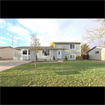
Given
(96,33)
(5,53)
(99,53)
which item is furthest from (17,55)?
(99,53)

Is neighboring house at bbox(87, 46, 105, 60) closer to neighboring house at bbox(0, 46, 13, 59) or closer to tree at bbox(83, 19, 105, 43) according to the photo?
tree at bbox(83, 19, 105, 43)

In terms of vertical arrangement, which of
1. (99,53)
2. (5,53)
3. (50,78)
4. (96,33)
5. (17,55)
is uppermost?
(96,33)

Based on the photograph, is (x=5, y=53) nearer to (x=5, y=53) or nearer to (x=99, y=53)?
(x=5, y=53)

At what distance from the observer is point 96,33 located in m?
5.12

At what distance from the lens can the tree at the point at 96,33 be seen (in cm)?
471

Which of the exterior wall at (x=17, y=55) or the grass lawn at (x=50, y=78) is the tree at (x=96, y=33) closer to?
the grass lawn at (x=50, y=78)

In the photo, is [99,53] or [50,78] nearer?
[50,78]

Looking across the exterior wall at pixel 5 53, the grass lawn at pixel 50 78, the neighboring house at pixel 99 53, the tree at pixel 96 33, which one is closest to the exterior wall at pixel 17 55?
the exterior wall at pixel 5 53

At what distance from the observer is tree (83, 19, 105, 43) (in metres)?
4.71

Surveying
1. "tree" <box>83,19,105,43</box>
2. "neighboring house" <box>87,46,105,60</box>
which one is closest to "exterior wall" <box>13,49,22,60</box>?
"tree" <box>83,19,105,43</box>
